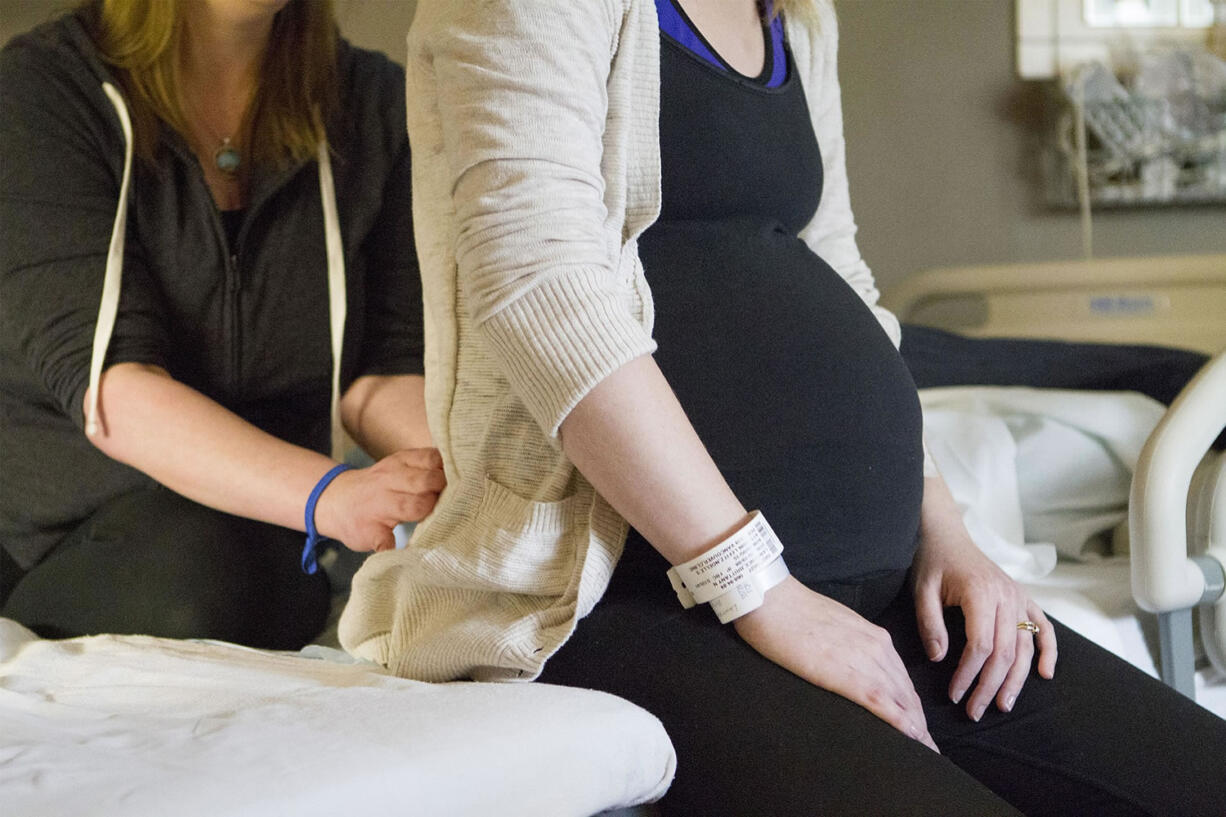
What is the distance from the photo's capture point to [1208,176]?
222 cm

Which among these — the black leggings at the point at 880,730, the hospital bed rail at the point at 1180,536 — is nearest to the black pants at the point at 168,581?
the black leggings at the point at 880,730

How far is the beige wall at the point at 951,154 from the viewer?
7.50 feet

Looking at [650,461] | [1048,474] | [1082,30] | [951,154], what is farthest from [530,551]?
[1082,30]

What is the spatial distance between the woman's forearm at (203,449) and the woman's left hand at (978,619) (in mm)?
562

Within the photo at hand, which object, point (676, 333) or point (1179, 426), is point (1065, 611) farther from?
point (676, 333)

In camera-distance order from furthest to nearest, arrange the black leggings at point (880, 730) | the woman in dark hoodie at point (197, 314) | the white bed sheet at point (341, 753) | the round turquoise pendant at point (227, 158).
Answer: the round turquoise pendant at point (227, 158) → the woman in dark hoodie at point (197, 314) → the black leggings at point (880, 730) → the white bed sheet at point (341, 753)

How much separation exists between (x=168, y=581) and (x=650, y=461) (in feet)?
2.10

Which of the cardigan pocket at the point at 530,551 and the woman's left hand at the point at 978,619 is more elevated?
the cardigan pocket at the point at 530,551

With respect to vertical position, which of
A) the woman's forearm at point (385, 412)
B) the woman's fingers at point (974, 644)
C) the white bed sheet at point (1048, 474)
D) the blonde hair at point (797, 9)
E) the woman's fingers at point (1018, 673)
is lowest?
the white bed sheet at point (1048, 474)

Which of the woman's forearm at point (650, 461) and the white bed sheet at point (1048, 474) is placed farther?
the white bed sheet at point (1048, 474)

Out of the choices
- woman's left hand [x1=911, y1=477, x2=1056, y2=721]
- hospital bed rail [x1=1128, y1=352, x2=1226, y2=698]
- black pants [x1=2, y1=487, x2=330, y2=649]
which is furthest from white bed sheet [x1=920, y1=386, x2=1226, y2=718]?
black pants [x1=2, y1=487, x2=330, y2=649]

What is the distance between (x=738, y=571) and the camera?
737 mm

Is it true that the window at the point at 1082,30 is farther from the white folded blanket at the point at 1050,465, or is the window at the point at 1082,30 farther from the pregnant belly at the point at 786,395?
the pregnant belly at the point at 786,395

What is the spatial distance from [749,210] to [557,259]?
23 centimetres
